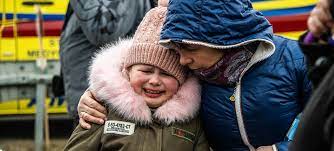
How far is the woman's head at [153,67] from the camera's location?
2.44 meters

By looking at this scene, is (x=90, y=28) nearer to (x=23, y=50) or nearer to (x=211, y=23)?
(x=211, y=23)

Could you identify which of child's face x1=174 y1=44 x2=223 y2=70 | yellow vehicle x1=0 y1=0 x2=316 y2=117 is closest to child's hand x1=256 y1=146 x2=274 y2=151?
child's face x1=174 y1=44 x2=223 y2=70

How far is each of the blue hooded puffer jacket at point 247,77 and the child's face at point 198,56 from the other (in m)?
0.07

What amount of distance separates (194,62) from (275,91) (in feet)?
0.92

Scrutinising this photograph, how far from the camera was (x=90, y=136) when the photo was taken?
246cm

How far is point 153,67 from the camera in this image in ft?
8.06

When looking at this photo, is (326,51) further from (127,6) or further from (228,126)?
(127,6)

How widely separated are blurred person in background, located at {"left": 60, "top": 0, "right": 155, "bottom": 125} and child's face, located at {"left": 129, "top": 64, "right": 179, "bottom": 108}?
924 mm

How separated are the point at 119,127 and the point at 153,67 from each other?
0.24 meters

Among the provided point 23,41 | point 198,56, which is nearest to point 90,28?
point 198,56

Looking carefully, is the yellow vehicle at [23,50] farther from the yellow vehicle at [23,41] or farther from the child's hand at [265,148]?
the child's hand at [265,148]

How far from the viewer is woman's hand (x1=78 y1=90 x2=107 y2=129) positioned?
2.46 meters

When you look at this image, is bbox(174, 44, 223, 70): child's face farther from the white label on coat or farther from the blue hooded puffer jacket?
the white label on coat

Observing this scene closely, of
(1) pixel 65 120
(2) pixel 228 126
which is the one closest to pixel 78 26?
(2) pixel 228 126
